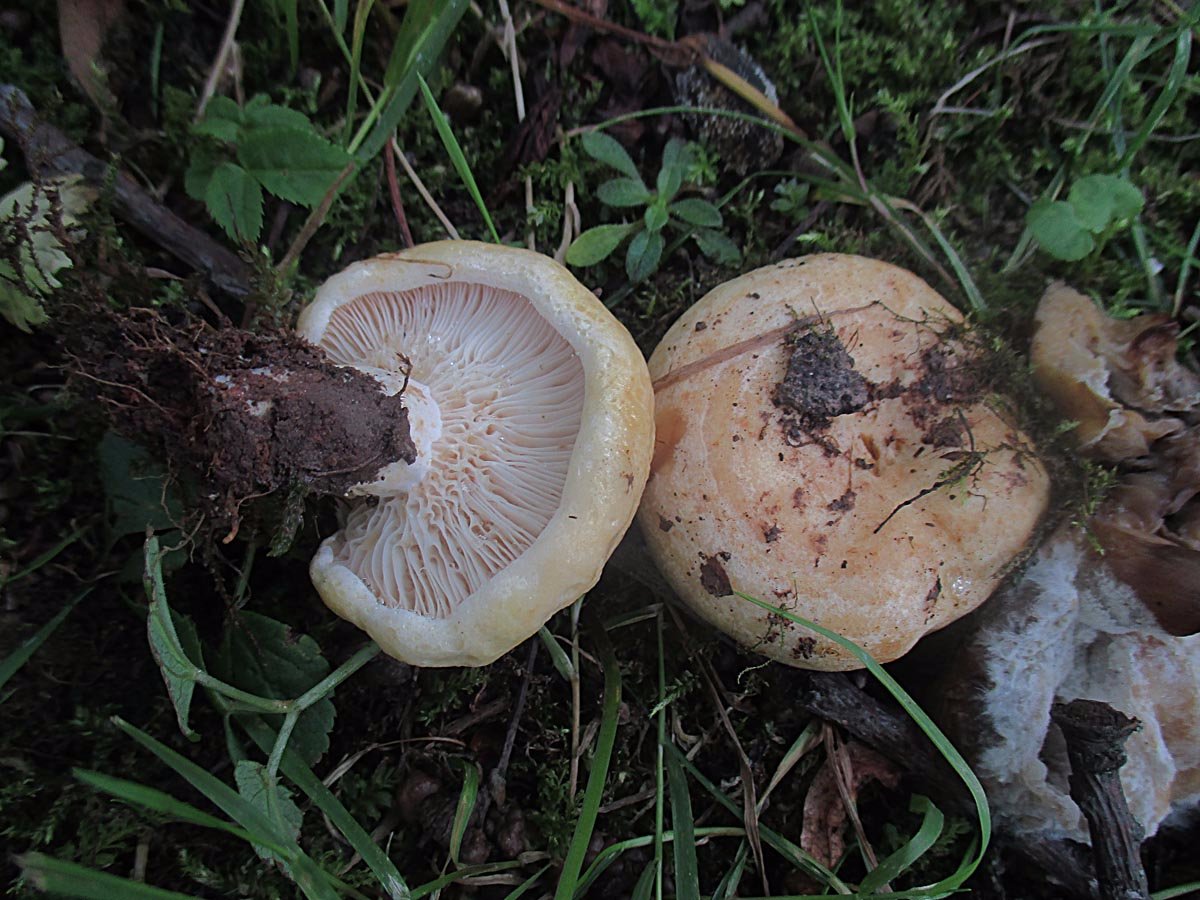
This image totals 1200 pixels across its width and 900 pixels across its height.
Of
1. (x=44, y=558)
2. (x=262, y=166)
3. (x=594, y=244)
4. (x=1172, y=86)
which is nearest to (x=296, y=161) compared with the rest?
(x=262, y=166)

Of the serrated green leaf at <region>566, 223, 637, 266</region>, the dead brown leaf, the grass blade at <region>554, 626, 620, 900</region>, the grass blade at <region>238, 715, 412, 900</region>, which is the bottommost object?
the dead brown leaf

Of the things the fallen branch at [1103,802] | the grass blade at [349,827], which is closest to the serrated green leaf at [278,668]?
the grass blade at [349,827]

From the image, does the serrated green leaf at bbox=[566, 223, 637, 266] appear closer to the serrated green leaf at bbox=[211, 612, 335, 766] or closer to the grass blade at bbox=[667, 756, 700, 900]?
the serrated green leaf at bbox=[211, 612, 335, 766]

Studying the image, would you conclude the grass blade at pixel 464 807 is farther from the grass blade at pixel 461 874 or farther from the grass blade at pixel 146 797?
the grass blade at pixel 146 797

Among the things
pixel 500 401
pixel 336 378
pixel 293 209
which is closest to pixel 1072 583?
pixel 500 401

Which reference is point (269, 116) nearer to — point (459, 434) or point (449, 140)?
point (449, 140)

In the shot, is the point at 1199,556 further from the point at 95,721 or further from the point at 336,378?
the point at 95,721

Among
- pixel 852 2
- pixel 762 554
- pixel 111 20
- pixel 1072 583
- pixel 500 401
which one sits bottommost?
pixel 1072 583

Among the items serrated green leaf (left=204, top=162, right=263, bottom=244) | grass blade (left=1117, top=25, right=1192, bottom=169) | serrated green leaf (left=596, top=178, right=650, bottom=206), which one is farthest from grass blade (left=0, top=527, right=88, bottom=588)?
grass blade (left=1117, top=25, right=1192, bottom=169)
